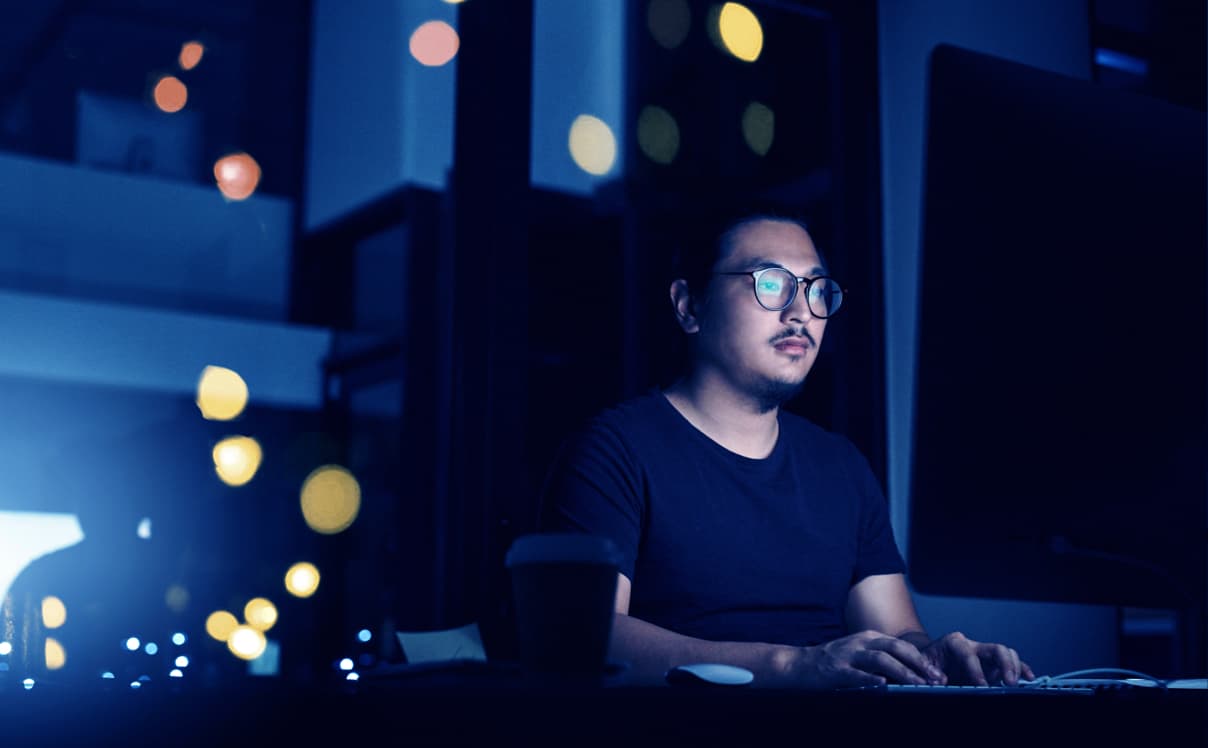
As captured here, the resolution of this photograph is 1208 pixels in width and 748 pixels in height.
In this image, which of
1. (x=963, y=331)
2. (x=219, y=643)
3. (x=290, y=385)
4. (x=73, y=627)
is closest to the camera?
(x=963, y=331)

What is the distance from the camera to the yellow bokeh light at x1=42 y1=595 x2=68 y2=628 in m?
1.14

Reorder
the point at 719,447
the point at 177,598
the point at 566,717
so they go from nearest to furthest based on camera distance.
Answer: the point at 566,717 < the point at 719,447 < the point at 177,598

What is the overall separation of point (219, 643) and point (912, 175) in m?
2.69

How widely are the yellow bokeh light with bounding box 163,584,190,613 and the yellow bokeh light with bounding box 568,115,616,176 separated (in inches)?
78.5

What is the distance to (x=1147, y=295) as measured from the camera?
1062mm

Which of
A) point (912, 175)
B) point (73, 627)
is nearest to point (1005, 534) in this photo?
point (73, 627)

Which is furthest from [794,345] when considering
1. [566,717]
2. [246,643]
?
[246,643]

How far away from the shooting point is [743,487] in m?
1.70

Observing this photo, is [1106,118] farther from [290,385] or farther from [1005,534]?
[290,385]

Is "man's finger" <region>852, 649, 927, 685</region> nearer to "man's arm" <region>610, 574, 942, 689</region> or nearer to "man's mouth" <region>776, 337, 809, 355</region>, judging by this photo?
"man's arm" <region>610, 574, 942, 689</region>

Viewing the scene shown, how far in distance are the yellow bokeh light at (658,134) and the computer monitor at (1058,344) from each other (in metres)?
2.26

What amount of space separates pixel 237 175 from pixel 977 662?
14.3ft

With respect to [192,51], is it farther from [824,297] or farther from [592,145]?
[824,297]

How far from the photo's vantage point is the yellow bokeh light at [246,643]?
13.1 feet
